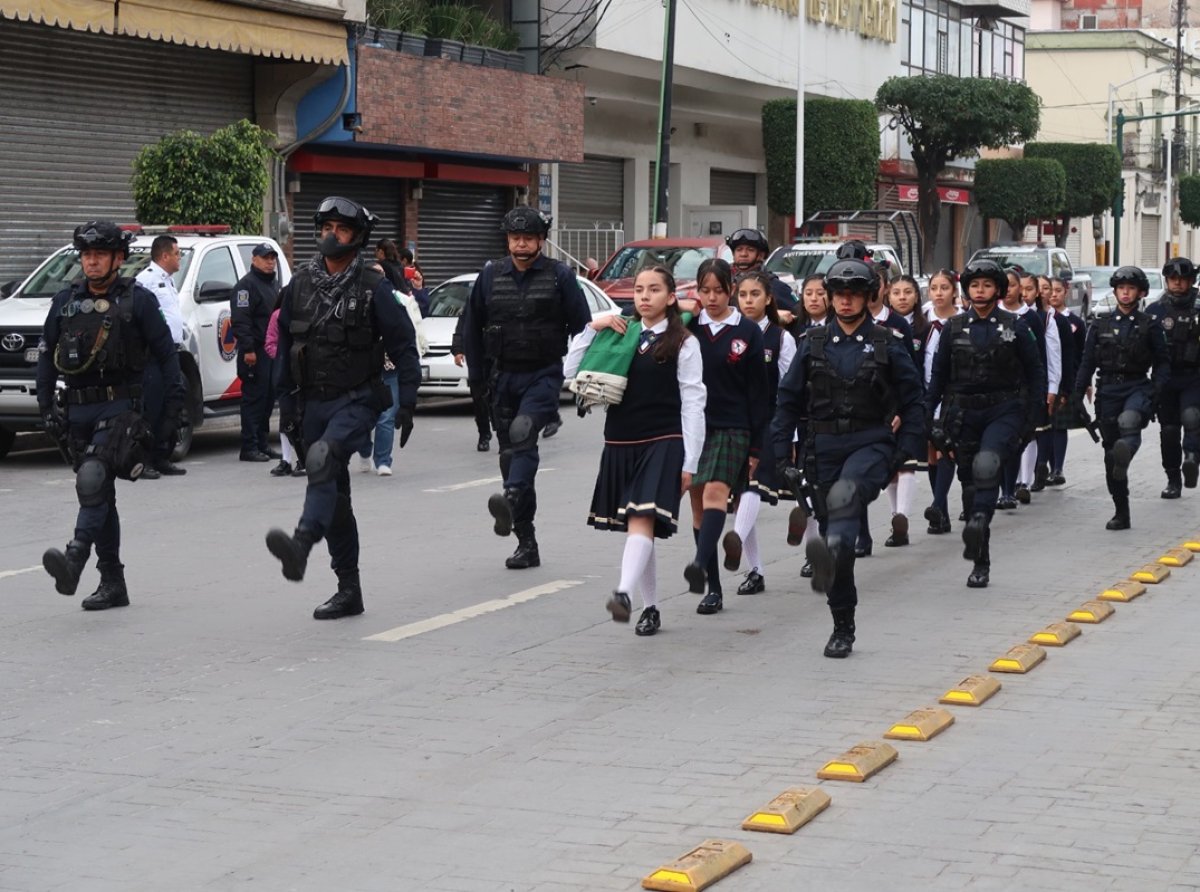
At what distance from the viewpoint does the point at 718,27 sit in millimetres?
37062

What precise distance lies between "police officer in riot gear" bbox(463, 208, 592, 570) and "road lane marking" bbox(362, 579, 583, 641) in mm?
475

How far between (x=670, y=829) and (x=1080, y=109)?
2936 inches

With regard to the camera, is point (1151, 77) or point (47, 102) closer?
point (47, 102)

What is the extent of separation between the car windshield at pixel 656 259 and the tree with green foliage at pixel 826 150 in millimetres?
13576

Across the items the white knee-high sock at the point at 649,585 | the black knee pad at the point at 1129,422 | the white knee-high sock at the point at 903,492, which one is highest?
the black knee pad at the point at 1129,422

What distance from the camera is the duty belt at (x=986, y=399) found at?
1088cm

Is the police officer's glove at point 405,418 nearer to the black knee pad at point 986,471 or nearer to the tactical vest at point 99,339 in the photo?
the tactical vest at point 99,339

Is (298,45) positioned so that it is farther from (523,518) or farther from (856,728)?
(856,728)

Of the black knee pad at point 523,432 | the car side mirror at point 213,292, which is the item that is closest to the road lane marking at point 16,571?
the black knee pad at point 523,432

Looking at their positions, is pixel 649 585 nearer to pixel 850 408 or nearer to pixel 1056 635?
pixel 850 408

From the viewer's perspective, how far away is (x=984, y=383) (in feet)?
35.7

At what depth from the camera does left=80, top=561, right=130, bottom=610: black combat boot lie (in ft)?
31.7

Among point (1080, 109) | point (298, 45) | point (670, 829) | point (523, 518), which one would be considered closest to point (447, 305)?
point (298, 45)

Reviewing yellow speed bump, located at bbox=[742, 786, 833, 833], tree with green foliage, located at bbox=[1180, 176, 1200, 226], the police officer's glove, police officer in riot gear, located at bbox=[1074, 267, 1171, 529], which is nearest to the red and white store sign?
tree with green foliage, located at bbox=[1180, 176, 1200, 226]
